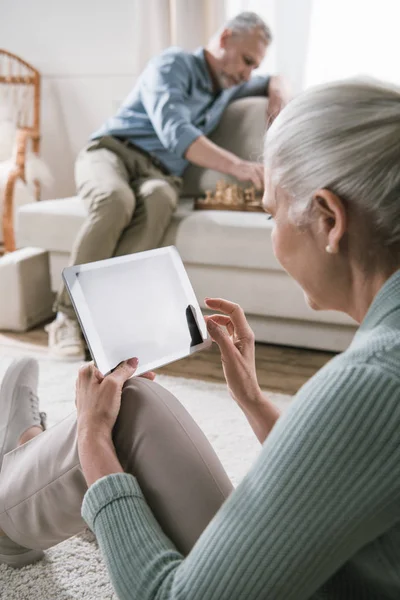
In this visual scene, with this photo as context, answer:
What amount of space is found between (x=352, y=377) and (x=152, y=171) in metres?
1.99

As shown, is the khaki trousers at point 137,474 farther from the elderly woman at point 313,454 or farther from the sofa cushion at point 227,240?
the sofa cushion at point 227,240

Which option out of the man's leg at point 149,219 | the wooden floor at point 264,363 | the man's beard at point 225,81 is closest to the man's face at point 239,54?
the man's beard at point 225,81

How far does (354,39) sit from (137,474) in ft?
8.71

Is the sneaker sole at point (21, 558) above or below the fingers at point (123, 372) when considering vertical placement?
below

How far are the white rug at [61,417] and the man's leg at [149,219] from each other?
0.47 metres

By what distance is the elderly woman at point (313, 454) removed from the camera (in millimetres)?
451

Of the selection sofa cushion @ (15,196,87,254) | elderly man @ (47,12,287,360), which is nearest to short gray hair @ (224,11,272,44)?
elderly man @ (47,12,287,360)

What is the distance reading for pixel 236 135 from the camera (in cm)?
252

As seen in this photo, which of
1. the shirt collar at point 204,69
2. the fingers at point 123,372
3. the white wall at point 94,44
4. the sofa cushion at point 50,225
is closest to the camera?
the fingers at point 123,372

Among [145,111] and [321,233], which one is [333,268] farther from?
[145,111]

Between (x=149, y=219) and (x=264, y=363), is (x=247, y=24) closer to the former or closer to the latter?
(x=149, y=219)

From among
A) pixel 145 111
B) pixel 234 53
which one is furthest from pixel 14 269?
pixel 234 53

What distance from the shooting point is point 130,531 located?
577mm

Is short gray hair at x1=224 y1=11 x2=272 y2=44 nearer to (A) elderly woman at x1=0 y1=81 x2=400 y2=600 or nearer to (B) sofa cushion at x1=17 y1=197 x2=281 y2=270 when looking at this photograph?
(B) sofa cushion at x1=17 y1=197 x2=281 y2=270
